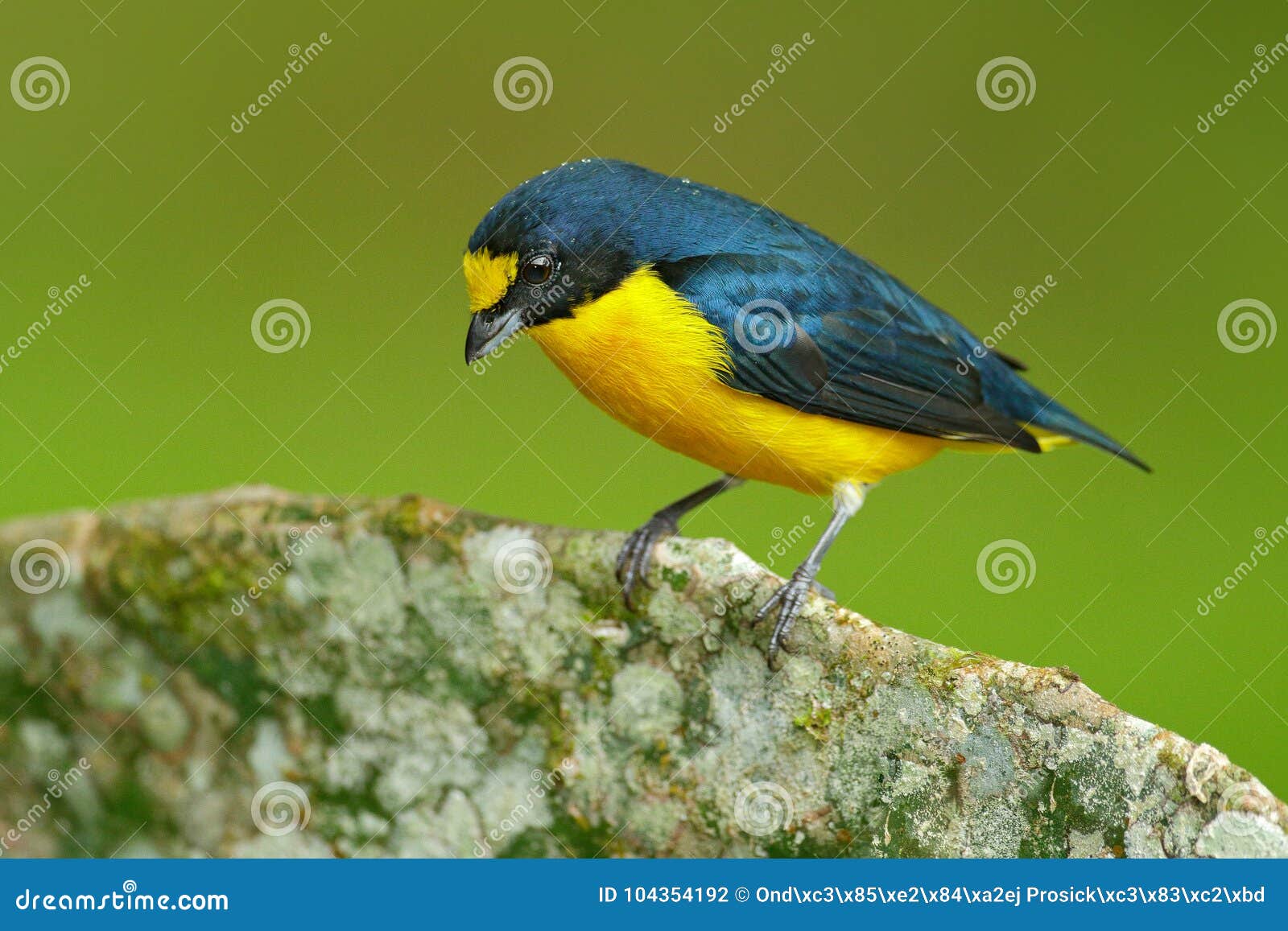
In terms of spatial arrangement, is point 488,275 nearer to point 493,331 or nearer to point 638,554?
point 493,331

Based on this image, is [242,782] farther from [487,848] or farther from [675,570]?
[675,570]

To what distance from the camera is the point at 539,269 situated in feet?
9.72

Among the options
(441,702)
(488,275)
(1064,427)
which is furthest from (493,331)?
(1064,427)

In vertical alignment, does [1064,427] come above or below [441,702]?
above

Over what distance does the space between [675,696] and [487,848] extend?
0.48 m

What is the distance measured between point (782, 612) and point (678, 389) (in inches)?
34.5

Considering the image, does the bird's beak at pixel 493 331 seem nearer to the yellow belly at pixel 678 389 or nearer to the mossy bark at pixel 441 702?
the yellow belly at pixel 678 389

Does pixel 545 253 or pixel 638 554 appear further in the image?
pixel 545 253

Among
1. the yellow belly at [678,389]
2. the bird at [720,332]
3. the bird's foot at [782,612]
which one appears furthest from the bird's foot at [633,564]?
the yellow belly at [678,389]

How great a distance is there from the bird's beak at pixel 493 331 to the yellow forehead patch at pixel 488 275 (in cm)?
3

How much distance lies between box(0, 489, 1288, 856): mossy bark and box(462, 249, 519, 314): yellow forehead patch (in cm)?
62

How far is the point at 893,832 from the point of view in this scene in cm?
225

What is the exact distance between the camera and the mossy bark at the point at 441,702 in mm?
2291

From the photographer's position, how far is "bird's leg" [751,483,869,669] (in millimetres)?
2352
